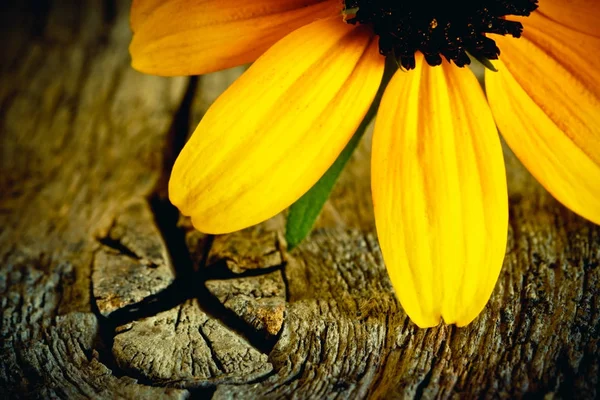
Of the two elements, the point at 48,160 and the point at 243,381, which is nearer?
the point at 243,381

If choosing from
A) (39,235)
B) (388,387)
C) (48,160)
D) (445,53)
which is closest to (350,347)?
(388,387)

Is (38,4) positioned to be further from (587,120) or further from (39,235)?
(587,120)

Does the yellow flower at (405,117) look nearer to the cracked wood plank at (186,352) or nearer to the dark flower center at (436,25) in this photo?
the dark flower center at (436,25)

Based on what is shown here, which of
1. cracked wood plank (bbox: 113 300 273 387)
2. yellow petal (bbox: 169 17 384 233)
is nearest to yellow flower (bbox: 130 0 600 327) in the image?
yellow petal (bbox: 169 17 384 233)

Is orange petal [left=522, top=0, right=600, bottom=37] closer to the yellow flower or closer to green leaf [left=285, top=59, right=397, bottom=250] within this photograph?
the yellow flower

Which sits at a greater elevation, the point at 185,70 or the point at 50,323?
the point at 185,70
